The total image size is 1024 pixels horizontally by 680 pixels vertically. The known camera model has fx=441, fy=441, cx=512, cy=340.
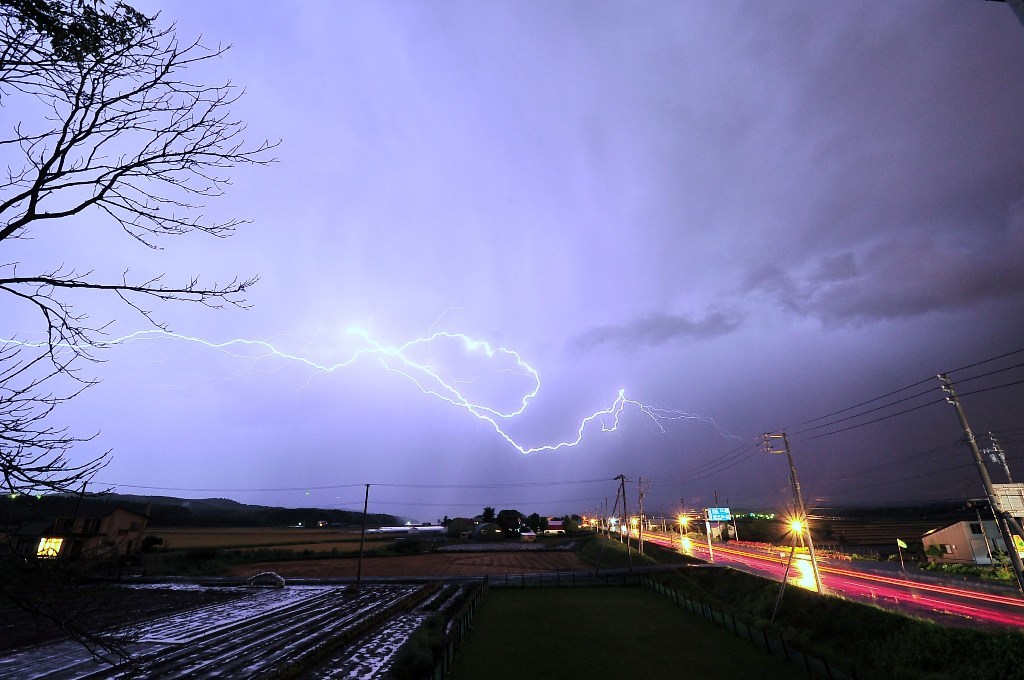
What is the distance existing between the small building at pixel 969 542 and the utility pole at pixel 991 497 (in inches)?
1260

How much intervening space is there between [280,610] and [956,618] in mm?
37944

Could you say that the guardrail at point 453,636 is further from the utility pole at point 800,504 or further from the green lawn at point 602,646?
the utility pole at point 800,504

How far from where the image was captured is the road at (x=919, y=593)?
21.7 metres

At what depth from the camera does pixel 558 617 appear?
2888 centimetres

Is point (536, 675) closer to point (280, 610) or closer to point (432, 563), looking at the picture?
point (280, 610)

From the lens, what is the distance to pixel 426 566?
5753 centimetres

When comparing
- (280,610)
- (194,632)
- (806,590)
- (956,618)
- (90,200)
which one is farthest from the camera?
(280,610)

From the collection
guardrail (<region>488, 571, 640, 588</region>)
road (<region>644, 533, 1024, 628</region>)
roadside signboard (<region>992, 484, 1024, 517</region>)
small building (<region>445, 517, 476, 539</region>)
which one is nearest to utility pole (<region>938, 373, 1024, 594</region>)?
road (<region>644, 533, 1024, 628</region>)

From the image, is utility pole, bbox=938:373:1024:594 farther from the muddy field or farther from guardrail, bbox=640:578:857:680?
the muddy field

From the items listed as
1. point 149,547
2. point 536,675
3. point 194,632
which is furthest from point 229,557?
point 536,675

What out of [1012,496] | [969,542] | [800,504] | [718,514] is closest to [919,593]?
[800,504]

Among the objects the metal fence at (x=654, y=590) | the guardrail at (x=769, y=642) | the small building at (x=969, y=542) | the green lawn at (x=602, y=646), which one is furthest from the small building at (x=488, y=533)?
the guardrail at (x=769, y=642)

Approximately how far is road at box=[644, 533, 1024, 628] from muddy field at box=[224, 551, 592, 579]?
25.5 m

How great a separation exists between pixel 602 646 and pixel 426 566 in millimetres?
40902
